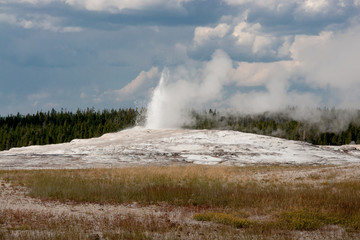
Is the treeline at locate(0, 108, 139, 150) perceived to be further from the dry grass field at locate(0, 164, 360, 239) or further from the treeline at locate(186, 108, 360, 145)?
the dry grass field at locate(0, 164, 360, 239)

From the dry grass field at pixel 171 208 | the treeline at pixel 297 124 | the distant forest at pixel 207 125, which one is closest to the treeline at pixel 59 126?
the distant forest at pixel 207 125

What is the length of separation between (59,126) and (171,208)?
391ft

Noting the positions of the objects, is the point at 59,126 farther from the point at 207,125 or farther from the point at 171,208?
the point at 171,208

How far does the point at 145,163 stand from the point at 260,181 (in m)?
16.1

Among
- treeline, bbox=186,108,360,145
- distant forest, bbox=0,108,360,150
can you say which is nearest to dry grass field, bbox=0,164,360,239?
distant forest, bbox=0,108,360,150

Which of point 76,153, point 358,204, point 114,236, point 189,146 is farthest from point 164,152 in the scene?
point 114,236

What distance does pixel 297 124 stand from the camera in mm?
133375

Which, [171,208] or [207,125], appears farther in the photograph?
[207,125]

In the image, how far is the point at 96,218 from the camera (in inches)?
622

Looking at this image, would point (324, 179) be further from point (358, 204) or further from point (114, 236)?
point (114, 236)

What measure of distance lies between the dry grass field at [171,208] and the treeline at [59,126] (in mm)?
96849

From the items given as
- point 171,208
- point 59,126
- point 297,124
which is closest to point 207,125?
point 297,124

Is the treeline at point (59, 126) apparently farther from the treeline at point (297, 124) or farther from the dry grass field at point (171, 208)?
the dry grass field at point (171, 208)

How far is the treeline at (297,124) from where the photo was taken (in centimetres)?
12331
